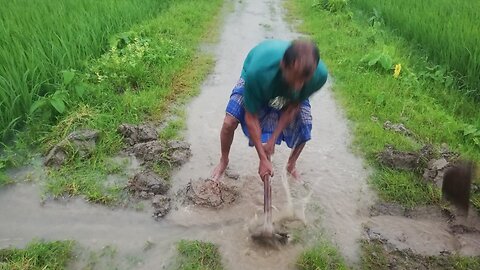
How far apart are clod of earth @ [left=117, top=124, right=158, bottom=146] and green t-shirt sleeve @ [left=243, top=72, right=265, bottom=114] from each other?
1.52 m

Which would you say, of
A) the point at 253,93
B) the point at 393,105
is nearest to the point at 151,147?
the point at 253,93

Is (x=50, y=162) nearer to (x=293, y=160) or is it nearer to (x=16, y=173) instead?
(x=16, y=173)

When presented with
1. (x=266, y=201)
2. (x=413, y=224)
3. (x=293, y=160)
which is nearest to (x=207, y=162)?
(x=293, y=160)

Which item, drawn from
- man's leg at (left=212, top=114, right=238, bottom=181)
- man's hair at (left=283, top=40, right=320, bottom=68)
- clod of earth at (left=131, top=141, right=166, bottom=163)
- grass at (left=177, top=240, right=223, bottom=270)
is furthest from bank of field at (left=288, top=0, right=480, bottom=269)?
clod of earth at (left=131, top=141, right=166, bottom=163)

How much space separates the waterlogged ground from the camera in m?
2.85

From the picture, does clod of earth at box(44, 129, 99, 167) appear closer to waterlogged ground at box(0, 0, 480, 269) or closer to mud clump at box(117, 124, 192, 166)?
waterlogged ground at box(0, 0, 480, 269)

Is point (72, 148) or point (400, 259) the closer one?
point (400, 259)

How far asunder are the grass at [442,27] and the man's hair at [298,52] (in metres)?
3.42

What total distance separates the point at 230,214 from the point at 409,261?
1209mm

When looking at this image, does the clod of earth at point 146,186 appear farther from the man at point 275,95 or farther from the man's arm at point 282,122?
the man's arm at point 282,122

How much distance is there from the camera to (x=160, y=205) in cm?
320

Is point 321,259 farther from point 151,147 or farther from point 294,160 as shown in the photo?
point 151,147

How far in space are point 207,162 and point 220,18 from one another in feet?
16.2

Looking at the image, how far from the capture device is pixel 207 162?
3.79 m
